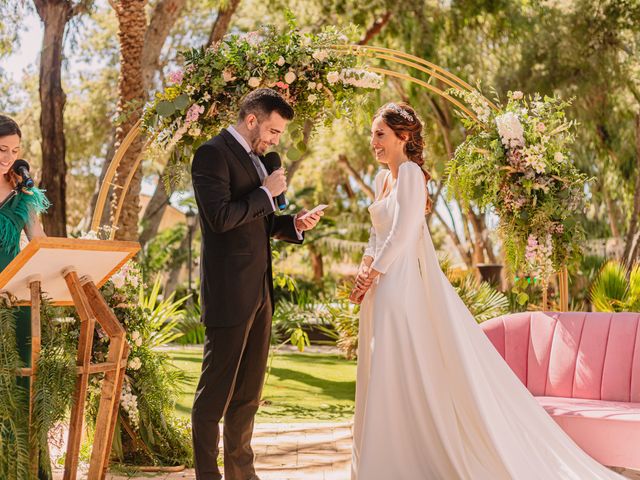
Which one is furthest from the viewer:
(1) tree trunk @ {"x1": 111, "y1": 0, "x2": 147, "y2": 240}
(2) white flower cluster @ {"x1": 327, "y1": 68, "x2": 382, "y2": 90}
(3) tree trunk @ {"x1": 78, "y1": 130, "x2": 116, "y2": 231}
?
(3) tree trunk @ {"x1": 78, "y1": 130, "x2": 116, "y2": 231}

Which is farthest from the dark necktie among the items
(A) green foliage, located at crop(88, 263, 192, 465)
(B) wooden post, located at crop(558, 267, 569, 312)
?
(B) wooden post, located at crop(558, 267, 569, 312)

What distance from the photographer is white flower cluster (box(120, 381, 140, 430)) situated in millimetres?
5359

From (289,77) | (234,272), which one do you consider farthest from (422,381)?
(289,77)

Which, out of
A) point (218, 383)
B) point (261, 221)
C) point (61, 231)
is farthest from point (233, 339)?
point (61, 231)

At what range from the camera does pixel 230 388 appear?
4.36 metres

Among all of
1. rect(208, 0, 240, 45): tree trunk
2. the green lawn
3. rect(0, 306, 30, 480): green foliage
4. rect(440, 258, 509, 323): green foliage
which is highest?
rect(208, 0, 240, 45): tree trunk

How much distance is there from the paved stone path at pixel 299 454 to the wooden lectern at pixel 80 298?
1602 millimetres

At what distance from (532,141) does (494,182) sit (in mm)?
381

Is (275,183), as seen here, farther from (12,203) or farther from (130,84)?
(130,84)

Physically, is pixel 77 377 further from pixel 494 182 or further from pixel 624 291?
pixel 624 291

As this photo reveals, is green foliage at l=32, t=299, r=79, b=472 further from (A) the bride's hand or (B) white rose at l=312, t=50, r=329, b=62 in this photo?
(B) white rose at l=312, t=50, r=329, b=62

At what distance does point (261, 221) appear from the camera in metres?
4.55

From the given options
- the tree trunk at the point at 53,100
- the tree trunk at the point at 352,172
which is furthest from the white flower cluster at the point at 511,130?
the tree trunk at the point at 352,172

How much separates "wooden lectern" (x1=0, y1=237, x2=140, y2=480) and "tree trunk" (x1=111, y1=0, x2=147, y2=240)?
18.7 feet
